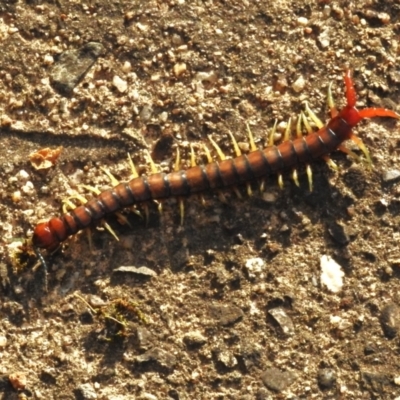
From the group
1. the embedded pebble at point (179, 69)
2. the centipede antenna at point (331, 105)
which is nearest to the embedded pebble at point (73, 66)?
the embedded pebble at point (179, 69)

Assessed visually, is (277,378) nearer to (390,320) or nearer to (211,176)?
(390,320)

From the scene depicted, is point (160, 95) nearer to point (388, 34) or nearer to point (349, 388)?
point (388, 34)

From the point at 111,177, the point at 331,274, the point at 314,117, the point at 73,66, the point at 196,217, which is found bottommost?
the point at 331,274

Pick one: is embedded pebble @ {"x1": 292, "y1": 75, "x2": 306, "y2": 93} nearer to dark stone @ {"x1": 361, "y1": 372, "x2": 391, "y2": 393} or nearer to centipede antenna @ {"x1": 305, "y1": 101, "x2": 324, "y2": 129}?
centipede antenna @ {"x1": 305, "y1": 101, "x2": 324, "y2": 129}

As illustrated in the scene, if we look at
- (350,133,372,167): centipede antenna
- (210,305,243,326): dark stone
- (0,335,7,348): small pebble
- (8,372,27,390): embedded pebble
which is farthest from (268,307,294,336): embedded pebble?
(0,335,7,348): small pebble

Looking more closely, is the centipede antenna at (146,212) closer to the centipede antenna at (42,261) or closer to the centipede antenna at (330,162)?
the centipede antenna at (42,261)

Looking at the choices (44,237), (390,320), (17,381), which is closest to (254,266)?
(390,320)
